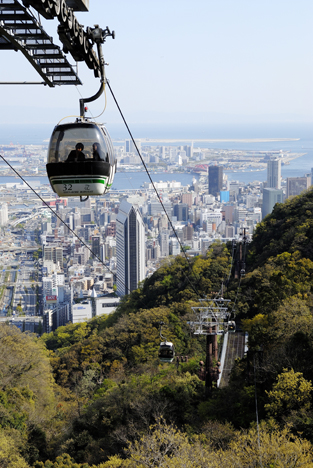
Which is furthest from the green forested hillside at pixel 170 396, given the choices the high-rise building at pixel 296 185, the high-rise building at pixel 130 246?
the high-rise building at pixel 296 185

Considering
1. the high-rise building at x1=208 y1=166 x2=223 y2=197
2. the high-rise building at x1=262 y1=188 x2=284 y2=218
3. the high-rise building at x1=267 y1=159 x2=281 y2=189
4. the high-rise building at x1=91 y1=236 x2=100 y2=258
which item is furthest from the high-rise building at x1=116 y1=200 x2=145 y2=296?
the high-rise building at x1=208 y1=166 x2=223 y2=197

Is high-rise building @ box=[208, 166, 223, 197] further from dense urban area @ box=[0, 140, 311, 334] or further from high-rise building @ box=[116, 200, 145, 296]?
high-rise building @ box=[116, 200, 145, 296]

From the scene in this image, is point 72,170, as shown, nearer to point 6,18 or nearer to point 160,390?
point 6,18

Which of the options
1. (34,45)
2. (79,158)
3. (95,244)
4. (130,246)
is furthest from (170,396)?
(95,244)

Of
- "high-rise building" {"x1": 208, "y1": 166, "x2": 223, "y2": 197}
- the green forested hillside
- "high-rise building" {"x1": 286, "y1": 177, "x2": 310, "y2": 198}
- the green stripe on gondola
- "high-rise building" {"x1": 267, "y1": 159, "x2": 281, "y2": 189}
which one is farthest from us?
"high-rise building" {"x1": 208, "y1": 166, "x2": 223, "y2": 197}

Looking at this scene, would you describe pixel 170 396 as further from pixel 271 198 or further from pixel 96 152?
pixel 271 198

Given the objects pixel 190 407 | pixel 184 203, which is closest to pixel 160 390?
pixel 190 407

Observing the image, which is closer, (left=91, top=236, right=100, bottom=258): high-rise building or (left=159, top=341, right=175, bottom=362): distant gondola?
(left=159, top=341, right=175, bottom=362): distant gondola

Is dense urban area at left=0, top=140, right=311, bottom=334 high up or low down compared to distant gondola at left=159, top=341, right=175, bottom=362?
down
